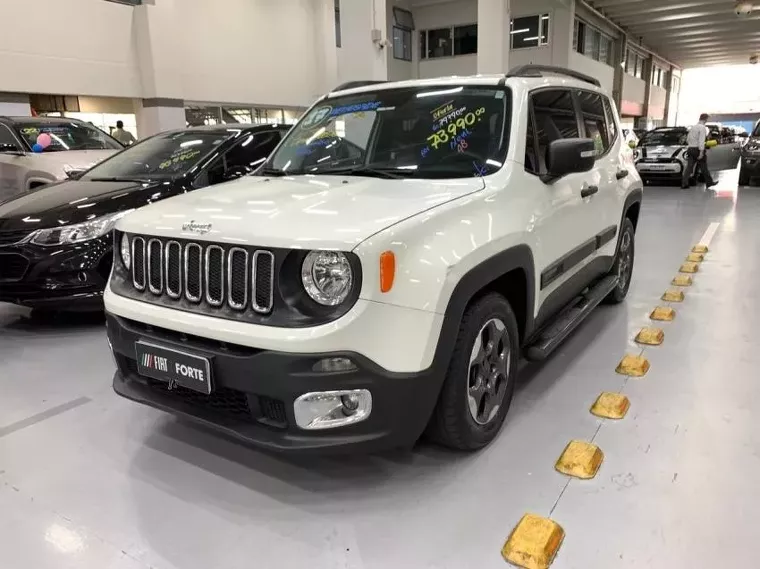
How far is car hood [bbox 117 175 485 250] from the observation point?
2.05 meters

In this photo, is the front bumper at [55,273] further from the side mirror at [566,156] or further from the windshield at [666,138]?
the windshield at [666,138]

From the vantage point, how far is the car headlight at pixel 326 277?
6.59ft

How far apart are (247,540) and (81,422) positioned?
1428 millimetres

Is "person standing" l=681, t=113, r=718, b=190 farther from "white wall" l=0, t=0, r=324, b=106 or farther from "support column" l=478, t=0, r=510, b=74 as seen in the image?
"white wall" l=0, t=0, r=324, b=106

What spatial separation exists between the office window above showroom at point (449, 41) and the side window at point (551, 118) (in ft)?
65.6

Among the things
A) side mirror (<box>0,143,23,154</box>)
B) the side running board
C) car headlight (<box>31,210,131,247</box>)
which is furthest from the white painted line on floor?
side mirror (<box>0,143,23,154</box>)

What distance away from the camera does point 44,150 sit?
23.8ft

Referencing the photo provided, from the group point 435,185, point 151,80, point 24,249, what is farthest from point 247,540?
point 151,80

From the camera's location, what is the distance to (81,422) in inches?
120

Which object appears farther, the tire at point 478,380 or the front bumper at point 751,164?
the front bumper at point 751,164

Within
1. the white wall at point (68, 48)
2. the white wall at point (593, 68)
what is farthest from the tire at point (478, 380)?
the white wall at point (593, 68)

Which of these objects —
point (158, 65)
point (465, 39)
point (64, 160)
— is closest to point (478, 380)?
point (64, 160)

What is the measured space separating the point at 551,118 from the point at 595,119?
0.97 meters

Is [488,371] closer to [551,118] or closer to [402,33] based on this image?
[551,118]
